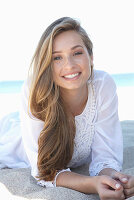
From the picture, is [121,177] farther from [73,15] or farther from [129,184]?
[73,15]

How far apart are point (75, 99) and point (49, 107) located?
259mm

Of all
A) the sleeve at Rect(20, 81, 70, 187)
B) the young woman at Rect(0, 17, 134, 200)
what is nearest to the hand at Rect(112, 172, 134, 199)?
the young woman at Rect(0, 17, 134, 200)

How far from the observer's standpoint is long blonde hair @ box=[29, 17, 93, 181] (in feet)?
6.79

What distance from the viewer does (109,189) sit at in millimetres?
1750

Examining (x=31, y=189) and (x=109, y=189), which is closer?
(x=109, y=189)

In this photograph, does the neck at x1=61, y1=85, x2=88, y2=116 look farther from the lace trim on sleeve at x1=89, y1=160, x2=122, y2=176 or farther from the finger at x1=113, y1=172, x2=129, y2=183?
the finger at x1=113, y1=172, x2=129, y2=183

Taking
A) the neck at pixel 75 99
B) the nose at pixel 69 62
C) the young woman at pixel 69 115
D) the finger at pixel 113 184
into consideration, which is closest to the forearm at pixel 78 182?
the young woman at pixel 69 115

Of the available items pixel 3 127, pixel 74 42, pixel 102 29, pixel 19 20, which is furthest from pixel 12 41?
pixel 74 42

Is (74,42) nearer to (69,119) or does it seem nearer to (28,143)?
(69,119)

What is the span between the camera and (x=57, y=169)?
220cm

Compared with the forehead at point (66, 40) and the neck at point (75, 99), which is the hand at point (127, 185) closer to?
the neck at point (75, 99)

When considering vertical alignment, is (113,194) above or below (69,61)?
below

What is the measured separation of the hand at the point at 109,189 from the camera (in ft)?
5.54

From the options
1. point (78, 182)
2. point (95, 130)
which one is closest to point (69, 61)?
point (95, 130)
